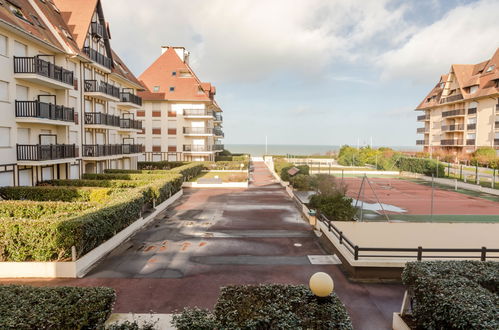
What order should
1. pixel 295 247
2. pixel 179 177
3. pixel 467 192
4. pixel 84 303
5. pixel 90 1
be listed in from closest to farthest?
pixel 84 303
pixel 295 247
pixel 179 177
pixel 90 1
pixel 467 192

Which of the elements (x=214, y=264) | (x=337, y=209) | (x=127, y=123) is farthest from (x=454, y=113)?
(x=214, y=264)

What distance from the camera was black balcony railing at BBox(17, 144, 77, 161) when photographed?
2084cm

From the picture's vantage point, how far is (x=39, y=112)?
70.6ft

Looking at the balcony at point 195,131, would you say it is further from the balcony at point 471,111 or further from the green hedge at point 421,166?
the balcony at point 471,111

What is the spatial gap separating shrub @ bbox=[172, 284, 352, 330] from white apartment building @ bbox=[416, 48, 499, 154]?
55.8 m

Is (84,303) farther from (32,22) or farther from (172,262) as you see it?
(32,22)

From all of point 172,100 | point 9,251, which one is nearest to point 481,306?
point 9,251

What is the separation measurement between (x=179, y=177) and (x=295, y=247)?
15216 mm

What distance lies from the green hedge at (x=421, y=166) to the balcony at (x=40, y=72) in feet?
134

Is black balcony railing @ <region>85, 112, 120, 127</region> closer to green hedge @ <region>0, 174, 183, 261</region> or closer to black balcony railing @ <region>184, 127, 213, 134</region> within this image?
green hedge @ <region>0, 174, 183, 261</region>

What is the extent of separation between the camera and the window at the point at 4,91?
19734mm

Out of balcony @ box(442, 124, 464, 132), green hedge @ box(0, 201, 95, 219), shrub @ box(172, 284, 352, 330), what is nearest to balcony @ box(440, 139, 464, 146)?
balcony @ box(442, 124, 464, 132)

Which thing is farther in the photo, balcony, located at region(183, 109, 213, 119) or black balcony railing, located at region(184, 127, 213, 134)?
black balcony railing, located at region(184, 127, 213, 134)

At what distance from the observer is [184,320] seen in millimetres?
6098
